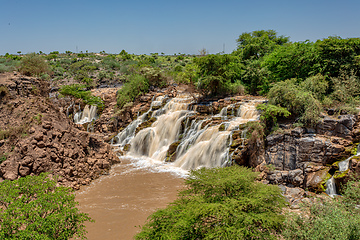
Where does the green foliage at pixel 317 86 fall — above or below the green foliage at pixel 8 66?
below

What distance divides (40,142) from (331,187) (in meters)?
15.0

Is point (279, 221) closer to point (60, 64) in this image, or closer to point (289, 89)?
point (289, 89)

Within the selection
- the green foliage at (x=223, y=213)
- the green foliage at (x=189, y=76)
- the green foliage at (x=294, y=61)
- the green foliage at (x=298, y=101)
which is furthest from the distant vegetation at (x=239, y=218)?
the green foliage at (x=189, y=76)

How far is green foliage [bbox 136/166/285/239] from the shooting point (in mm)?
6230

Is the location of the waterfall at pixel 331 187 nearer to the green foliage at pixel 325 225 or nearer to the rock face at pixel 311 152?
the rock face at pixel 311 152

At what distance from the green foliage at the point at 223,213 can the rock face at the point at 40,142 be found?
26.9 feet

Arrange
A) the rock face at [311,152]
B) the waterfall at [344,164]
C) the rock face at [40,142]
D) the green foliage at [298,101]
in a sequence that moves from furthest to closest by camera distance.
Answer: the green foliage at [298,101] < the rock face at [40,142] < the rock face at [311,152] < the waterfall at [344,164]

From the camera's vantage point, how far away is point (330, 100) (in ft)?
45.9

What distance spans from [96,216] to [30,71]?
1728cm

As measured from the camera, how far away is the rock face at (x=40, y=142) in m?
12.5

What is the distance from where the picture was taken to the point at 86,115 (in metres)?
28.6

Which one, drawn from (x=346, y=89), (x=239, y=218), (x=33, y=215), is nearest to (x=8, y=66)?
(x=33, y=215)

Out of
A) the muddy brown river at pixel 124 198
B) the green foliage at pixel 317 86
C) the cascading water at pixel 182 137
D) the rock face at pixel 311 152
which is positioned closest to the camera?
the muddy brown river at pixel 124 198

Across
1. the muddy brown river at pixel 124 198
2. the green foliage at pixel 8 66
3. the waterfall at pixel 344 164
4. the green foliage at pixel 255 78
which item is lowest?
the muddy brown river at pixel 124 198
